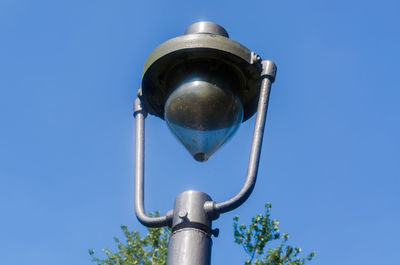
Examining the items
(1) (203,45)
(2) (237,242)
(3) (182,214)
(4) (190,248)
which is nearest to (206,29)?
(1) (203,45)

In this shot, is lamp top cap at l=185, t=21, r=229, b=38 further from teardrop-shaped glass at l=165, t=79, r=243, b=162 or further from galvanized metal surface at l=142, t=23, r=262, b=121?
teardrop-shaped glass at l=165, t=79, r=243, b=162

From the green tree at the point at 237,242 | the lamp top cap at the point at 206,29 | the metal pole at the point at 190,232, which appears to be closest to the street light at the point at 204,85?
the lamp top cap at the point at 206,29

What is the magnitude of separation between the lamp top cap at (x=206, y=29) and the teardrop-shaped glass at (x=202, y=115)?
0.25m

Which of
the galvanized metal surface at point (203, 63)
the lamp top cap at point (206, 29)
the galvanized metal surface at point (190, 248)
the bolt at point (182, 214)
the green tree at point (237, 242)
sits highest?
the green tree at point (237, 242)

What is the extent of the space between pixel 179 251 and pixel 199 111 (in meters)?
0.65

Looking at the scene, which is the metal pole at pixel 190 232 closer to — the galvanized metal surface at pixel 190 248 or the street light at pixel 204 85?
the galvanized metal surface at pixel 190 248

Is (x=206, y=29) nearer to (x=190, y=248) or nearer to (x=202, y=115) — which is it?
(x=202, y=115)

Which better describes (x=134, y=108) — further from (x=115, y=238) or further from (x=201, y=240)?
(x=115, y=238)

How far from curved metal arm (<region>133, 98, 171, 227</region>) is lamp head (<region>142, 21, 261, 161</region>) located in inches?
7.2

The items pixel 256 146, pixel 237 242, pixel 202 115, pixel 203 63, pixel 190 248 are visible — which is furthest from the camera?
pixel 237 242

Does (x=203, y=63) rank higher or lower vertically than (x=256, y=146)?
higher

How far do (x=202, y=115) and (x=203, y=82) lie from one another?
0.51 feet

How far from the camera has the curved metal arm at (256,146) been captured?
85.5 inches

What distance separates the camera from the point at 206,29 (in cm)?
265
